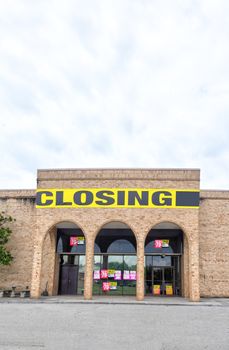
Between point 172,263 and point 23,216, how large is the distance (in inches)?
426

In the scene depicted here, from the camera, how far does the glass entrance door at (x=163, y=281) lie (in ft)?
78.5

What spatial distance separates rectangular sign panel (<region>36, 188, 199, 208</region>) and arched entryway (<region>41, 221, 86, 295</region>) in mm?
2677

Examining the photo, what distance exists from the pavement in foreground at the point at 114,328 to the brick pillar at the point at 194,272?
2.36m

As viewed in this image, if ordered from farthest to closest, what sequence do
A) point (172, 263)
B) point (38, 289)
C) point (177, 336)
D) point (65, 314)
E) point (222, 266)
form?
point (172, 263) → point (222, 266) → point (38, 289) → point (65, 314) → point (177, 336)

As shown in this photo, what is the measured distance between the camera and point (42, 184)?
71.6ft

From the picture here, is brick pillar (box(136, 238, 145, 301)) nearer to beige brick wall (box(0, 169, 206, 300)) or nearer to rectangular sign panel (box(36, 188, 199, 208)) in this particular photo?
beige brick wall (box(0, 169, 206, 300))

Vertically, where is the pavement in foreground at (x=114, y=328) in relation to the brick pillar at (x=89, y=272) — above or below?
Result: below

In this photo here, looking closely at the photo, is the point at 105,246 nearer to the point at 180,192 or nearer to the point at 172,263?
the point at 172,263

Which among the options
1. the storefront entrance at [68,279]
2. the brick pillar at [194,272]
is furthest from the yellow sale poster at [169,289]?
the storefront entrance at [68,279]

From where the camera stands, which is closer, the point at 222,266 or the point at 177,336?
the point at 177,336

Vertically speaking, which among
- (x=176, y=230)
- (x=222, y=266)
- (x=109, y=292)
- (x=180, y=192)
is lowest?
(x=109, y=292)

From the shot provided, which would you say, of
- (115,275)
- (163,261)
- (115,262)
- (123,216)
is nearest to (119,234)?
(115,262)

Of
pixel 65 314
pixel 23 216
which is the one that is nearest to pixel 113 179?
pixel 23 216

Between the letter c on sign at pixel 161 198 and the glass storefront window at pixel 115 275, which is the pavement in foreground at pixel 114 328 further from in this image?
the glass storefront window at pixel 115 275
